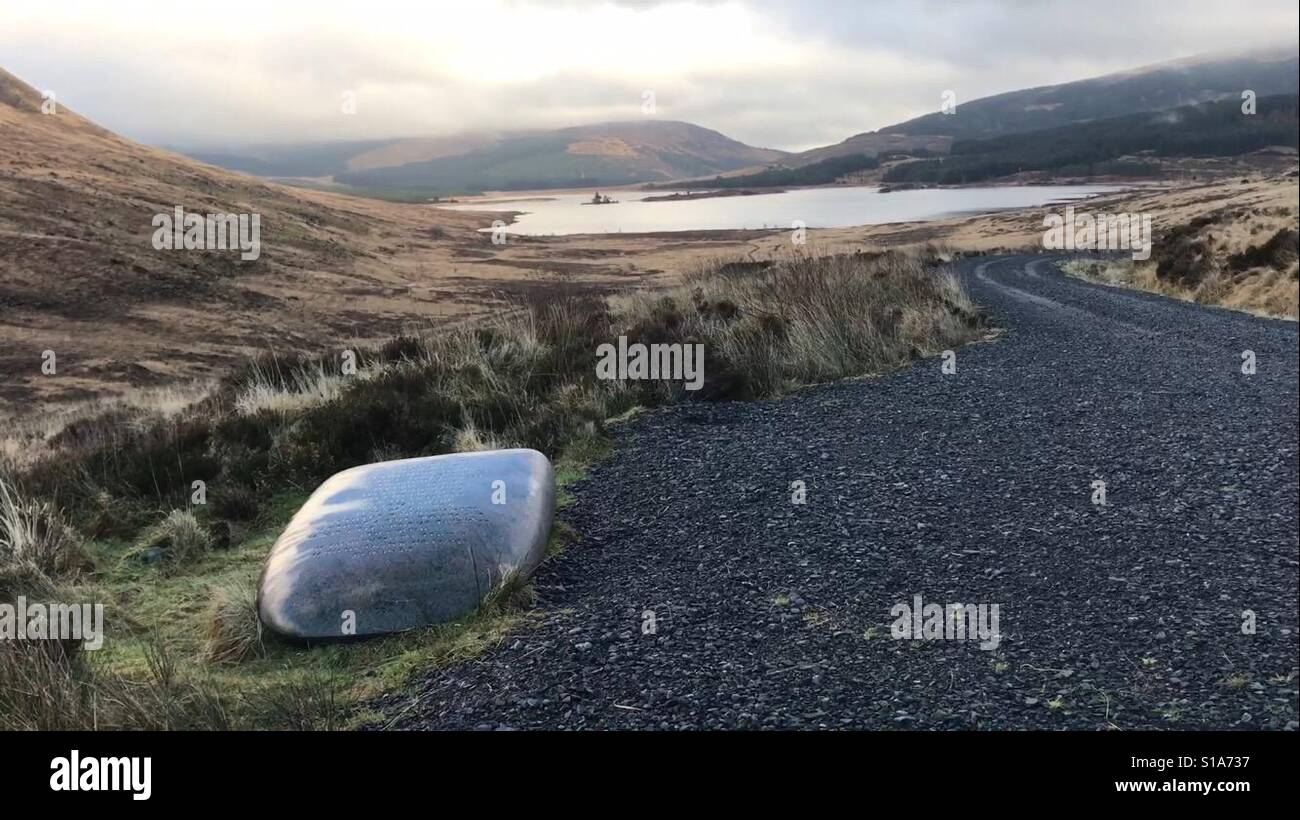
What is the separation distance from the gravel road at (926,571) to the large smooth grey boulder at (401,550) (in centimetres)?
39

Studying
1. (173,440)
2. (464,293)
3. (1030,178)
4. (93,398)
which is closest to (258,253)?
(464,293)

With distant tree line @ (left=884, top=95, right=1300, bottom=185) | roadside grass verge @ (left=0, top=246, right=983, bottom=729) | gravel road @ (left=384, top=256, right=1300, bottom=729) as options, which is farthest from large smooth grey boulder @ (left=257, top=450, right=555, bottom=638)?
distant tree line @ (left=884, top=95, right=1300, bottom=185)

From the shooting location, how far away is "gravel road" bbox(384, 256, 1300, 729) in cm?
342

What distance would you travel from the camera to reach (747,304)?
13.8 metres

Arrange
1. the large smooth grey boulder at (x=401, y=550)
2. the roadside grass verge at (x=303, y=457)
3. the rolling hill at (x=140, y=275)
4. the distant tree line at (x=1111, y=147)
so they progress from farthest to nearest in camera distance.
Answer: the distant tree line at (x=1111, y=147)
the rolling hill at (x=140, y=275)
the large smooth grey boulder at (x=401, y=550)
the roadside grass verge at (x=303, y=457)

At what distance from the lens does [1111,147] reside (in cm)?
13262

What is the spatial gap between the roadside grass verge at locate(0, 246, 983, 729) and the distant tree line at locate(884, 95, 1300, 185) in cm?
11559

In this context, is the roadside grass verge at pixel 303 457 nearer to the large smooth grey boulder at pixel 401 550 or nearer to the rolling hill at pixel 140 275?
the large smooth grey boulder at pixel 401 550

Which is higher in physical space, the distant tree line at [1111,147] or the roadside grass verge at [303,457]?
the distant tree line at [1111,147]

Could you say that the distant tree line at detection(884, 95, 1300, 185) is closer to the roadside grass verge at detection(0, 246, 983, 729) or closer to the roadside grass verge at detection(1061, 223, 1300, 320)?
the roadside grass verge at detection(1061, 223, 1300, 320)

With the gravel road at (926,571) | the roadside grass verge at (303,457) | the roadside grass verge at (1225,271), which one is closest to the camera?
the gravel road at (926,571)

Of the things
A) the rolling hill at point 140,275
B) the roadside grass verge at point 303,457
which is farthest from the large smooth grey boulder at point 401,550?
the rolling hill at point 140,275

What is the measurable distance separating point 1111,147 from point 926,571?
151m

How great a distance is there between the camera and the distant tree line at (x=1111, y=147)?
4478 inches
